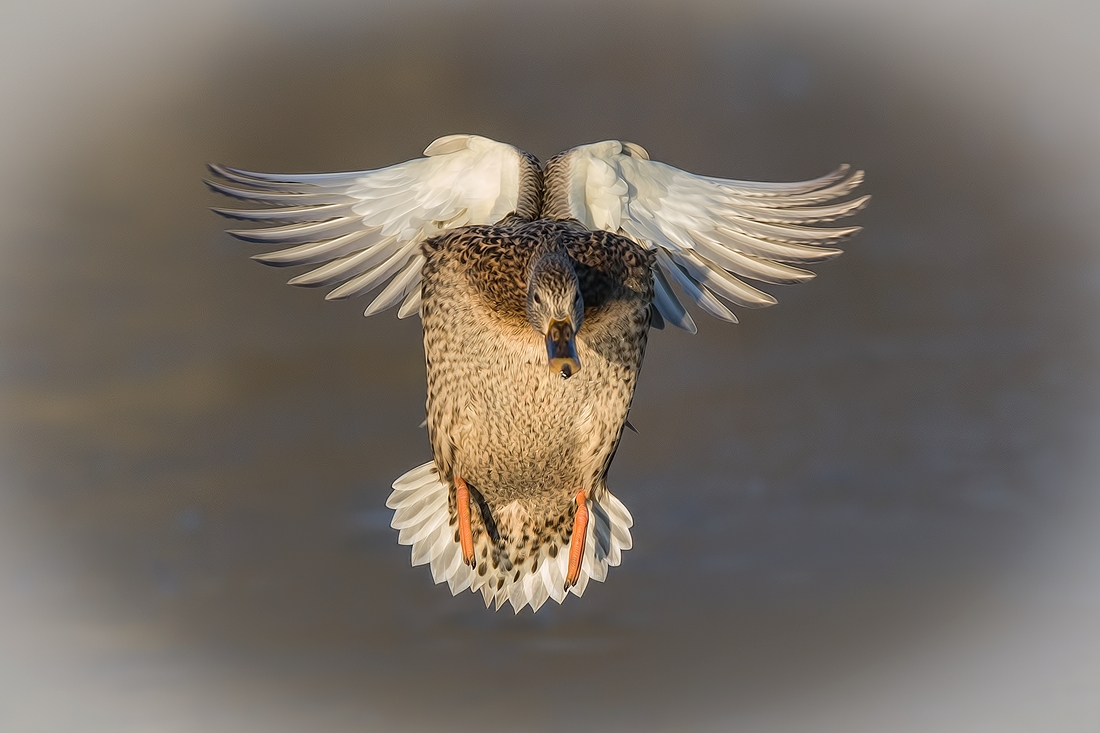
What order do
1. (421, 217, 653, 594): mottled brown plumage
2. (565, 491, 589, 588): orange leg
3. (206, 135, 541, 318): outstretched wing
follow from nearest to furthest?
(421, 217, 653, 594): mottled brown plumage < (565, 491, 589, 588): orange leg < (206, 135, 541, 318): outstretched wing

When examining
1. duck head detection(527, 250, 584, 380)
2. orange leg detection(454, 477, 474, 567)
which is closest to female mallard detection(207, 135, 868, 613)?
orange leg detection(454, 477, 474, 567)

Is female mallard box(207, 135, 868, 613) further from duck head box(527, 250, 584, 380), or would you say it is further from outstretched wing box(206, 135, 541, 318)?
duck head box(527, 250, 584, 380)

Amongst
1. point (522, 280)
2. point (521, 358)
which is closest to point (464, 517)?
point (521, 358)

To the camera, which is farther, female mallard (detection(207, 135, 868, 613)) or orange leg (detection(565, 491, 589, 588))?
orange leg (detection(565, 491, 589, 588))

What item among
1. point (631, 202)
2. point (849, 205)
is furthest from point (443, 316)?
point (849, 205)

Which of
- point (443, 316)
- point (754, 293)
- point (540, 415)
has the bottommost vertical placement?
point (540, 415)

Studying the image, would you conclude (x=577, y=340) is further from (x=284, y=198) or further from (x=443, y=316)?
(x=284, y=198)

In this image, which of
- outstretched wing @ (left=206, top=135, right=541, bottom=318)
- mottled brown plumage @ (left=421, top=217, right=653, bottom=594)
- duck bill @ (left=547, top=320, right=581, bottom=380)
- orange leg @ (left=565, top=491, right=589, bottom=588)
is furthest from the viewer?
outstretched wing @ (left=206, top=135, right=541, bottom=318)

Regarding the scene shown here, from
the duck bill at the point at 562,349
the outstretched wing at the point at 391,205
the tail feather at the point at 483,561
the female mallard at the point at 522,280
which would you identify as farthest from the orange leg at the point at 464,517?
the duck bill at the point at 562,349
